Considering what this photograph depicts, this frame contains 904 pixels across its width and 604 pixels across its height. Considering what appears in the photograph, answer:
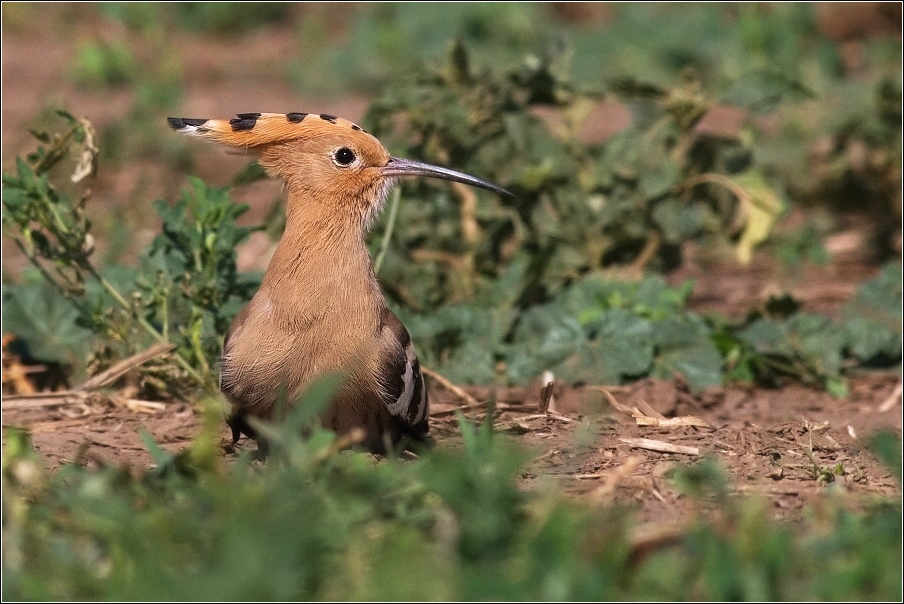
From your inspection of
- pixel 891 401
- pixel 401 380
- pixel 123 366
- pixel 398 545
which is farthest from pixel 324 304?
pixel 891 401

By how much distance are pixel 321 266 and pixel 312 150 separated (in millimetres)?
378

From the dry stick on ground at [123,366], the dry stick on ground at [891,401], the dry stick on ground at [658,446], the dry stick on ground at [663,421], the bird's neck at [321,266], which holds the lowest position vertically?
the dry stick on ground at [658,446]

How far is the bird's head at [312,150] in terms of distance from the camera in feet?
12.2

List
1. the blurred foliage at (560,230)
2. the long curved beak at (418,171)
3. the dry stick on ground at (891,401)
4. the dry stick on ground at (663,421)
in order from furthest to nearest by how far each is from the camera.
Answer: the dry stick on ground at (891,401) → the blurred foliage at (560,230) → the long curved beak at (418,171) → the dry stick on ground at (663,421)

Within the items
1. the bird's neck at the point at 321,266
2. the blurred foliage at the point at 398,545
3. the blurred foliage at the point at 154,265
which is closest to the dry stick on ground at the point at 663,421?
the bird's neck at the point at 321,266

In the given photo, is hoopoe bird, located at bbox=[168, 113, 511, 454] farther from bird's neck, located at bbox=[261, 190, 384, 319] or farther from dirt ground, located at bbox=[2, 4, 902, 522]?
dirt ground, located at bbox=[2, 4, 902, 522]

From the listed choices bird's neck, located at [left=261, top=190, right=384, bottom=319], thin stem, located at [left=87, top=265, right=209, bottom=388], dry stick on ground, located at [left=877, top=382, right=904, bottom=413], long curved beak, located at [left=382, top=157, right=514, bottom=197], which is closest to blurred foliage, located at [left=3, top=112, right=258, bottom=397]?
thin stem, located at [left=87, top=265, right=209, bottom=388]

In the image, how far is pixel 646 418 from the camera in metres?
3.64

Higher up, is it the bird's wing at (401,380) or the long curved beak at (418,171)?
the long curved beak at (418,171)

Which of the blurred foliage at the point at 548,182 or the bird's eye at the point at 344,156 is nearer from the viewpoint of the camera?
the bird's eye at the point at 344,156

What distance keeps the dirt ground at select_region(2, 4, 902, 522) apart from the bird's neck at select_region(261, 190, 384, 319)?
448 millimetres

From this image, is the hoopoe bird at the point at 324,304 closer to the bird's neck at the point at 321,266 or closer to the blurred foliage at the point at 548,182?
the bird's neck at the point at 321,266

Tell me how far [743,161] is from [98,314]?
101 inches

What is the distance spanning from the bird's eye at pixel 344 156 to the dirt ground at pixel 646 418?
798 mm
